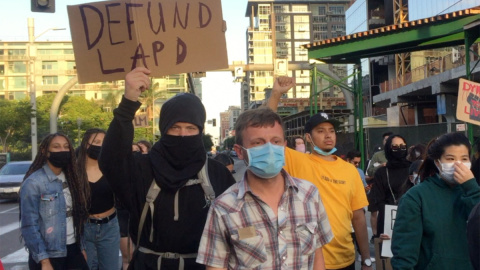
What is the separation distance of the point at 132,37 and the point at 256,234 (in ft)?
5.21

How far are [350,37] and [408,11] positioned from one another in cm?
3251

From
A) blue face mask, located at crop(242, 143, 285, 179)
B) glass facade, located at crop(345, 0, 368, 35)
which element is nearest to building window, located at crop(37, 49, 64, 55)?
glass facade, located at crop(345, 0, 368, 35)

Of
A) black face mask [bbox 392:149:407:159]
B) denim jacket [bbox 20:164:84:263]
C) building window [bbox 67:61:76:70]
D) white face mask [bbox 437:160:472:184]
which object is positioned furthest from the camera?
building window [bbox 67:61:76:70]

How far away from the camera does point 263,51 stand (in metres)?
153

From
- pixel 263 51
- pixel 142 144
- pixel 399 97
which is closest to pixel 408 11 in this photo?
pixel 399 97

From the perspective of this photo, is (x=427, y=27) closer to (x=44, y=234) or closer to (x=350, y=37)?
(x=350, y=37)

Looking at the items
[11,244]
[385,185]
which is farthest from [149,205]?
[11,244]

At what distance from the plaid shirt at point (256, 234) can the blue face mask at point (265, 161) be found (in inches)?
4.0

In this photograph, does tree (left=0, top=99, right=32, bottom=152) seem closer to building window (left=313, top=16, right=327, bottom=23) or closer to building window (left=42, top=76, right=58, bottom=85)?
building window (left=42, top=76, right=58, bottom=85)

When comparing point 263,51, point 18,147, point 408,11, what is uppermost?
point 263,51

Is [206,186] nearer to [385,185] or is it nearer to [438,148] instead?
[438,148]

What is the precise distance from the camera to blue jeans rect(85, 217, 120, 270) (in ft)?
17.1

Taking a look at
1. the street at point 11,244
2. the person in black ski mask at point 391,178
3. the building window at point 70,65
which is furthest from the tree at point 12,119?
the building window at point 70,65

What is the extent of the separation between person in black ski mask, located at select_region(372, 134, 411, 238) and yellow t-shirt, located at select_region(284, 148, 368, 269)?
202cm
